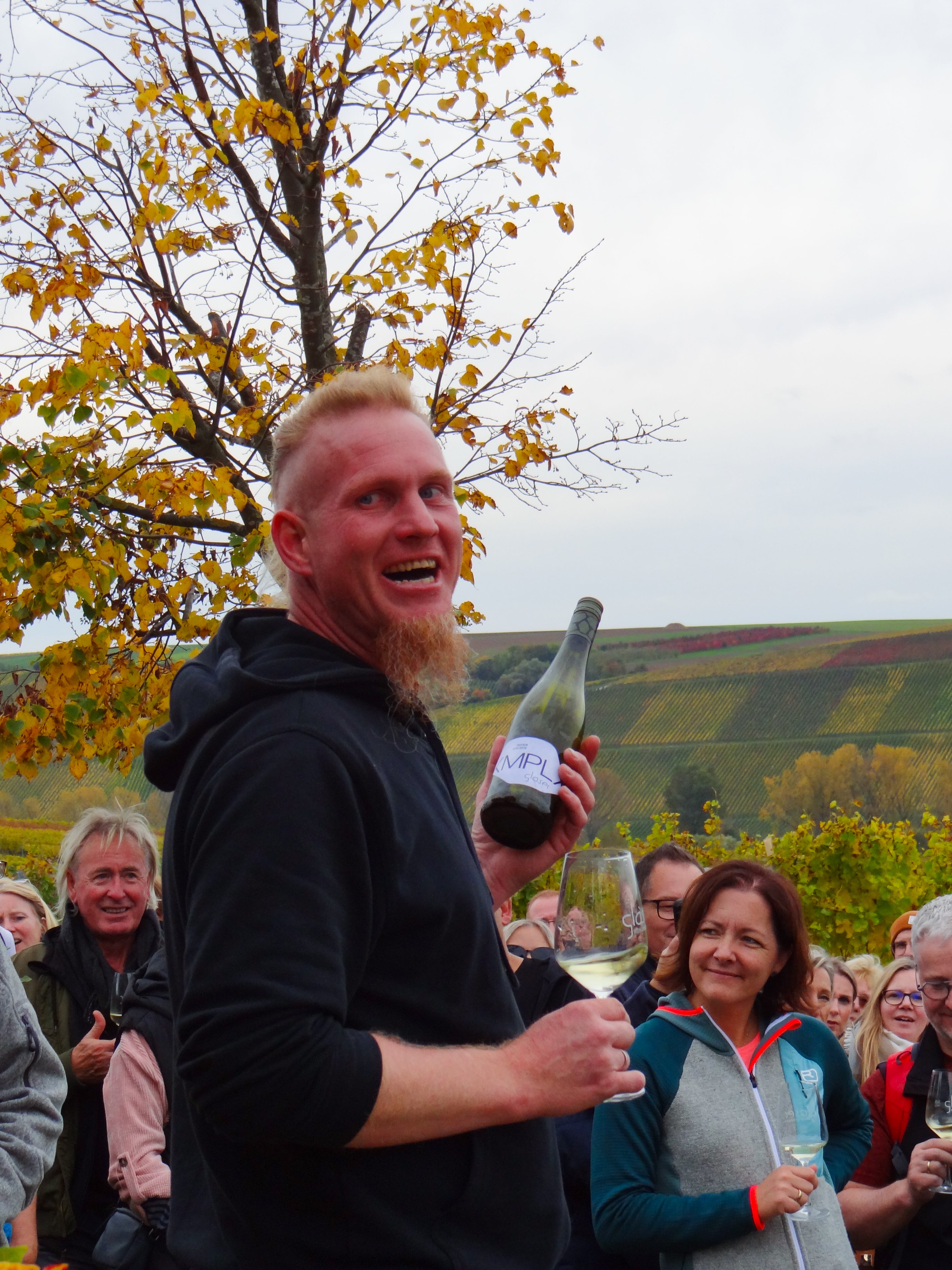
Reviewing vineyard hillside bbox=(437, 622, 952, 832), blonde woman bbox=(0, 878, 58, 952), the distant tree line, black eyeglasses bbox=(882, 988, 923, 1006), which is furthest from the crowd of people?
vineyard hillside bbox=(437, 622, 952, 832)

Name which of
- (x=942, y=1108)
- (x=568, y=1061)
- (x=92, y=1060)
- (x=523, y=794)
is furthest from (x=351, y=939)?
(x=92, y=1060)

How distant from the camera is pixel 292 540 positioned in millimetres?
1958

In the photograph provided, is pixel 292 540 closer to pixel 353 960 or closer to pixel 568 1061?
pixel 353 960

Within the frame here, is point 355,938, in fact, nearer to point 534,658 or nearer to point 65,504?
point 534,658

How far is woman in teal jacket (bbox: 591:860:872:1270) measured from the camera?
3.10 meters

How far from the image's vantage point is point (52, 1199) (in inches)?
162

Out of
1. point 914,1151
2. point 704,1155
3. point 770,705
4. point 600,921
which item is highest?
point 770,705

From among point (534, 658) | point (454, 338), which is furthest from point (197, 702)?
point (454, 338)

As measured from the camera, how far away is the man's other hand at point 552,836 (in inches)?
88.4

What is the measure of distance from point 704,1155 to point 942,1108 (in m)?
0.90

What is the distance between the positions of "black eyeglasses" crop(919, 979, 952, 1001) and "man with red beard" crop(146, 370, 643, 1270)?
2446mm

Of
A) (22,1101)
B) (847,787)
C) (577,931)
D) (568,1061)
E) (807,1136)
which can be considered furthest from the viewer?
(847,787)

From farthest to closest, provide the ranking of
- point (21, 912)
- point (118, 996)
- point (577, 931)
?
1. point (21, 912)
2. point (118, 996)
3. point (577, 931)

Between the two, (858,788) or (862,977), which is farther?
(858,788)
